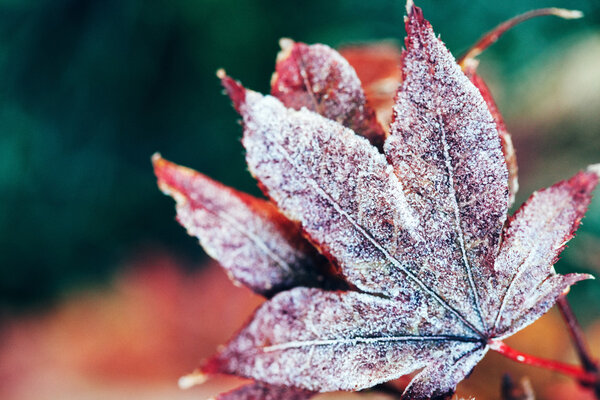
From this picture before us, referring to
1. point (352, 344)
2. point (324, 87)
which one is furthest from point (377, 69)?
point (352, 344)

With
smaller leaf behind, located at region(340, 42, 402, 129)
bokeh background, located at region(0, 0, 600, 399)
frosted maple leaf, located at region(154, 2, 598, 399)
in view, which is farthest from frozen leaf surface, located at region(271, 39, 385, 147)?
bokeh background, located at region(0, 0, 600, 399)

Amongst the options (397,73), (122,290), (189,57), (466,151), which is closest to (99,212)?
(122,290)

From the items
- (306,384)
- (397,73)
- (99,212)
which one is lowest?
(306,384)

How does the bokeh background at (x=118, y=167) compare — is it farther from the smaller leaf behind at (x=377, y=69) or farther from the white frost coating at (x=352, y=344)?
the white frost coating at (x=352, y=344)

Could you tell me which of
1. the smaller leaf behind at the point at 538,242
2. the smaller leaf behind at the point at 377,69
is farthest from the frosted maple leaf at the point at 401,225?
the smaller leaf behind at the point at 377,69

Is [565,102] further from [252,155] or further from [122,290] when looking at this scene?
[122,290]

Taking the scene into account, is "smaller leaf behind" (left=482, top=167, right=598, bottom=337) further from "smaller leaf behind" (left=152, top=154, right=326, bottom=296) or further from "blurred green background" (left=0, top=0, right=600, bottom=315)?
"blurred green background" (left=0, top=0, right=600, bottom=315)

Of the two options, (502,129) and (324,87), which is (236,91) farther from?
(502,129)

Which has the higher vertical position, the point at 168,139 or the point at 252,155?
the point at 168,139
